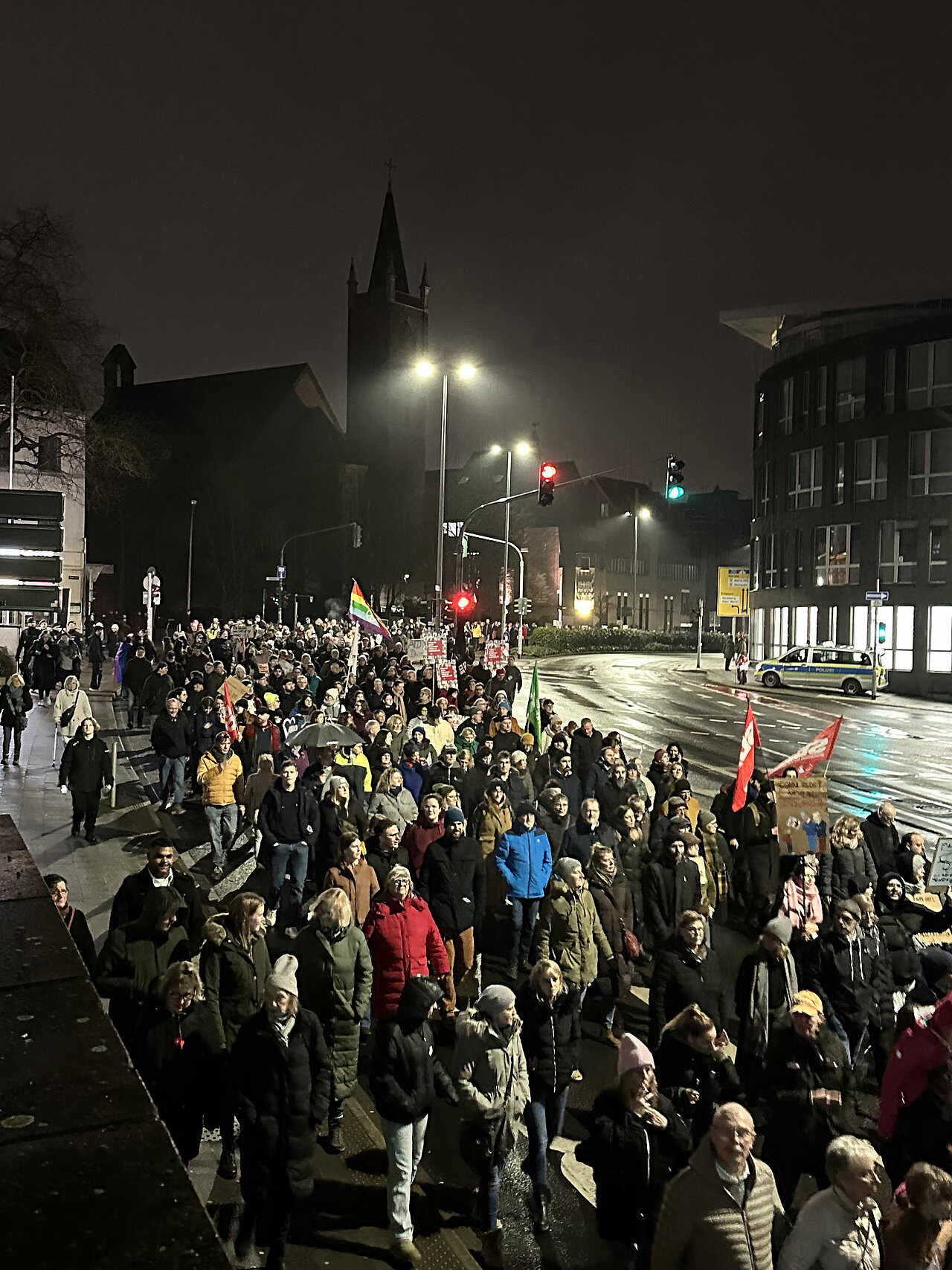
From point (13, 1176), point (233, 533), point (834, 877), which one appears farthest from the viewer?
point (233, 533)

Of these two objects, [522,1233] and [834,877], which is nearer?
[522,1233]

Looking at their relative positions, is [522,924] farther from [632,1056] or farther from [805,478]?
[805,478]

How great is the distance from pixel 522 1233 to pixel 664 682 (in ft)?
144

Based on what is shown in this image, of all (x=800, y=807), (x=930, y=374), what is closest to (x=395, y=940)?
(x=800, y=807)

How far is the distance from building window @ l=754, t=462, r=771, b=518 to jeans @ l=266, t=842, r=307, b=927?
171 feet

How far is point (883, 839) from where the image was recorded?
34.1 feet

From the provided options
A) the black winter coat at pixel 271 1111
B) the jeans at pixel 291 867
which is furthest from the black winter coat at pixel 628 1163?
the jeans at pixel 291 867

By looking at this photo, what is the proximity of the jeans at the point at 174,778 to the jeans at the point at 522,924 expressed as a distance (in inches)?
281

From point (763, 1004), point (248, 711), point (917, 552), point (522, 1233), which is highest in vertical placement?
point (917, 552)

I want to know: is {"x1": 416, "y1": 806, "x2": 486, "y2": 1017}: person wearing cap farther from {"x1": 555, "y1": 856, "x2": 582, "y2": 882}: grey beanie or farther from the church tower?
the church tower

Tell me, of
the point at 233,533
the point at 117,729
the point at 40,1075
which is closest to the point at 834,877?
the point at 40,1075

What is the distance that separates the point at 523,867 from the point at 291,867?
261cm

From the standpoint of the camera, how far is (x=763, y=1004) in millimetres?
6793

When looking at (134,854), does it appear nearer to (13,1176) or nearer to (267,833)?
(267,833)
